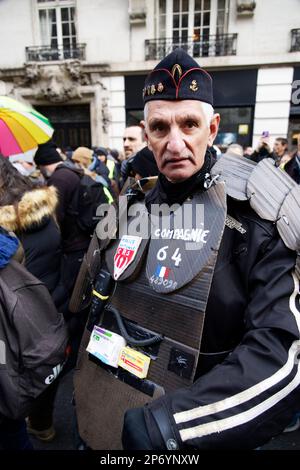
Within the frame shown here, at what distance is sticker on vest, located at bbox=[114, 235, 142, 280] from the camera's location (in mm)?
1247

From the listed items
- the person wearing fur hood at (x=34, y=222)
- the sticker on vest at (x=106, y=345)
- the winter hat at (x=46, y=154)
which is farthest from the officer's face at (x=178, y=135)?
the winter hat at (x=46, y=154)

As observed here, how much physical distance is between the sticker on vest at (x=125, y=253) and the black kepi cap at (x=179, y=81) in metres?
0.52

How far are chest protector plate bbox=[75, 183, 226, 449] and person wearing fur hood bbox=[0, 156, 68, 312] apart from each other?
3.00 feet

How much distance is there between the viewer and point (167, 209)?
126 centimetres

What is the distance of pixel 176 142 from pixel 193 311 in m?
0.55

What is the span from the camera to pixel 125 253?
1.28 m

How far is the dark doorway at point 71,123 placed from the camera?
12.4 m

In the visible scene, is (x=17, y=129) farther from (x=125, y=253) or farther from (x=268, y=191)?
(x=268, y=191)

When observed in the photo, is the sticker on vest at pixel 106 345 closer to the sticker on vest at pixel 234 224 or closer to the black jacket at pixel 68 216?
the sticker on vest at pixel 234 224

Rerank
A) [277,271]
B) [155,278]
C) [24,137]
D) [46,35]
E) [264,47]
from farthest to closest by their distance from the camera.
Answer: [46,35], [264,47], [24,137], [155,278], [277,271]

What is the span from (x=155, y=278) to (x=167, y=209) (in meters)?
0.28

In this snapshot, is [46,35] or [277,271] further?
[46,35]
